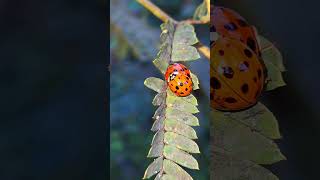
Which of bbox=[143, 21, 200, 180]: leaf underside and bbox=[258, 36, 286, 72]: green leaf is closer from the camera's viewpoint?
bbox=[143, 21, 200, 180]: leaf underside

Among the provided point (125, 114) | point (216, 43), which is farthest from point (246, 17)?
point (125, 114)

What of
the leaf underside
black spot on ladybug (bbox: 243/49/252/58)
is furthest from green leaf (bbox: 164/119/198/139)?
black spot on ladybug (bbox: 243/49/252/58)

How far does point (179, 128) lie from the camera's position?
3.26 feet

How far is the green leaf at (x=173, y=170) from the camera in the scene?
3.21 ft

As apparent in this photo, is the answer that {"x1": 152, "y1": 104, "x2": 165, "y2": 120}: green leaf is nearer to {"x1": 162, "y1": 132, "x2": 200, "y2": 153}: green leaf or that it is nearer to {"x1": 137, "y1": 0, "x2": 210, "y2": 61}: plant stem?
{"x1": 162, "y1": 132, "x2": 200, "y2": 153}: green leaf

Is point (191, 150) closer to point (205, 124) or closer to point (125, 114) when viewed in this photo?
point (205, 124)

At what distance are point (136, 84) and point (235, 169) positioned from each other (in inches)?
12.6

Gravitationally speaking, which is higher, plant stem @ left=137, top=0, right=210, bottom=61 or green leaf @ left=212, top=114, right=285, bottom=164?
plant stem @ left=137, top=0, right=210, bottom=61

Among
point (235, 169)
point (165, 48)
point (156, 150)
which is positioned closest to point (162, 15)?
point (165, 48)

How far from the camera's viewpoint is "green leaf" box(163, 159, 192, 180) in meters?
0.98

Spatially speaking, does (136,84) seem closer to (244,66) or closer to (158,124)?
(158,124)

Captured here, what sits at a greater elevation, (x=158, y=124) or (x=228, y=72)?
(x=228, y=72)

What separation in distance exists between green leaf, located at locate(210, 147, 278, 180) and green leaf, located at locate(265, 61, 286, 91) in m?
0.19
